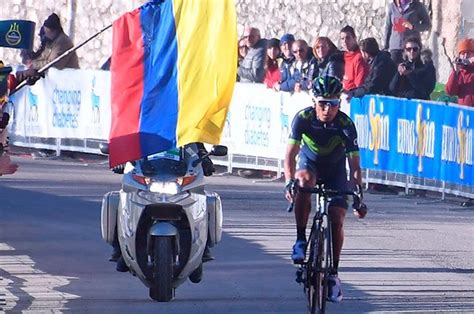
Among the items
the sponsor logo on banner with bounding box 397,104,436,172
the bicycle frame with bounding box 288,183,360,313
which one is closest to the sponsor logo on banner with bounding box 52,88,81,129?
the sponsor logo on banner with bounding box 397,104,436,172

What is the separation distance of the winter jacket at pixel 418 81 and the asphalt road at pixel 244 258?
4.43 feet

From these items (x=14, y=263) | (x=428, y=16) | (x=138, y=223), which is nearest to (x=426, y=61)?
(x=428, y=16)

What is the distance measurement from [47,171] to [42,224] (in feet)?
19.7

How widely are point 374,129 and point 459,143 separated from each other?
1726 mm

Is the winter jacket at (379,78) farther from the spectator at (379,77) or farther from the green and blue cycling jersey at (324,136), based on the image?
the green and blue cycling jersey at (324,136)

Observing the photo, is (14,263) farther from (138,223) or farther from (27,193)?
(27,193)

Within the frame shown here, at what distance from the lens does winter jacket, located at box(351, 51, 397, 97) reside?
845 inches

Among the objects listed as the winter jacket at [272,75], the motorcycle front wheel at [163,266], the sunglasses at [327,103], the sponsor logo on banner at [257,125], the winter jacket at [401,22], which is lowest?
the motorcycle front wheel at [163,266]

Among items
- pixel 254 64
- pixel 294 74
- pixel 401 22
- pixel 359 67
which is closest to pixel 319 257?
pixel 359 67

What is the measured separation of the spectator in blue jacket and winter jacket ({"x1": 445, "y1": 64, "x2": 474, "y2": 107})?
2.15 m

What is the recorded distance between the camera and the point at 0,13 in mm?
38719

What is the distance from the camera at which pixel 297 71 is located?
22.5 m

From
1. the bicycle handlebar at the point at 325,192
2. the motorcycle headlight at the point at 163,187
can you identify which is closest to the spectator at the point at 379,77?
the motorcycle headlight at the point at 163,187

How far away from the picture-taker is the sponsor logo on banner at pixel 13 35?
13719mm
